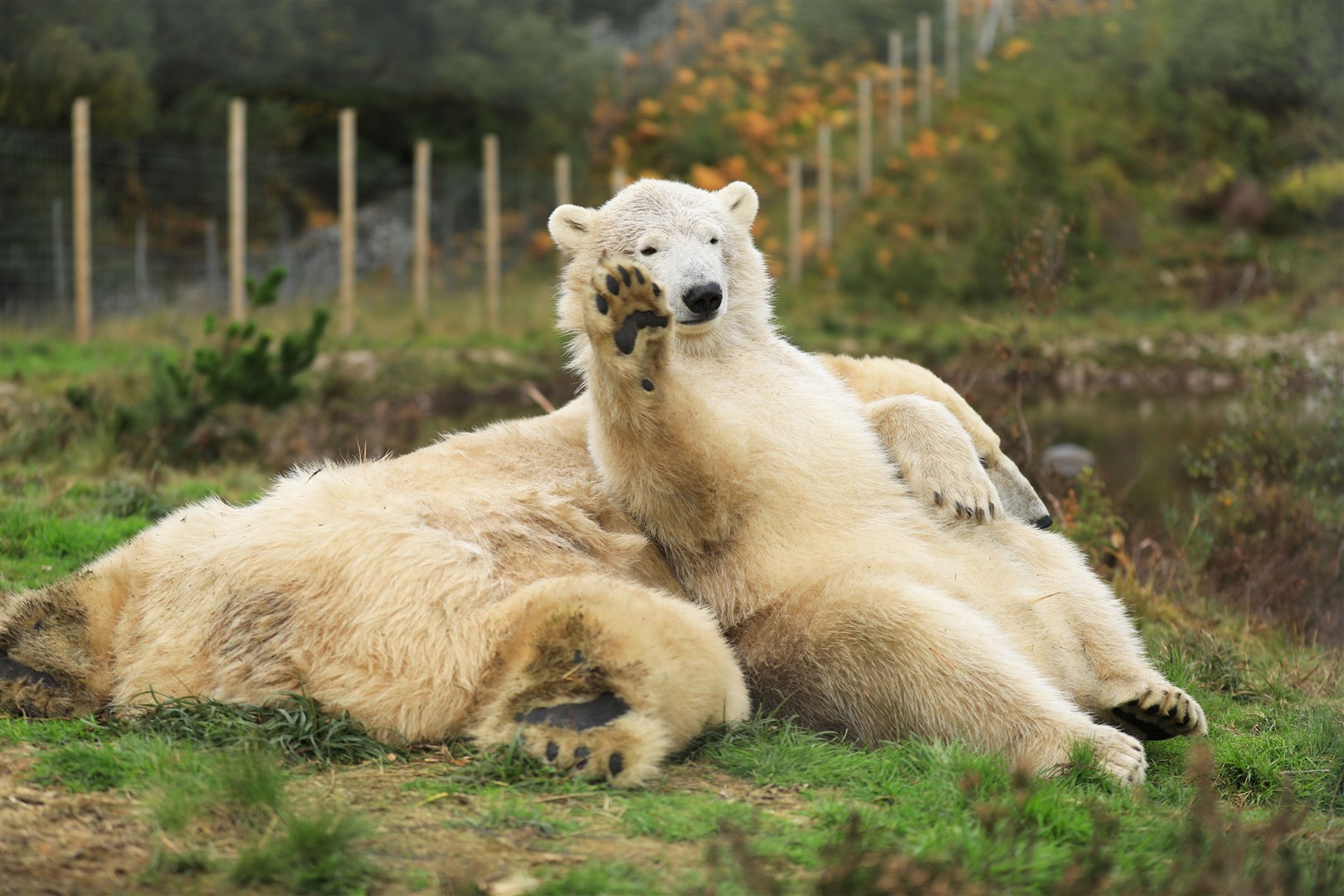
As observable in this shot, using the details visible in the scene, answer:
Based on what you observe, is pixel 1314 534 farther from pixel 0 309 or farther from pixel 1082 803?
pixel 0 309

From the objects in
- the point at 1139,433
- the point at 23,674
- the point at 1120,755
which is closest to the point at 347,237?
the point at 1139,433

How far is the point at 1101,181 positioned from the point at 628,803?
27138 mm

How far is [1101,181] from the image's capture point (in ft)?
90.5

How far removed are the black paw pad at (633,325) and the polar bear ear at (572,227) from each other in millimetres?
1122

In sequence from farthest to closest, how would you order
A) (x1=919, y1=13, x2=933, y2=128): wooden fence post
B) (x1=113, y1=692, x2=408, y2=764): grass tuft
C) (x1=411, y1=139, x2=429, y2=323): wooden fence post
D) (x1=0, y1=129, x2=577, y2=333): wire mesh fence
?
(x1=919, y1=13, x2=933, y2=128): wooden fence post, (x1=411, y1=139, x2=429, y2=323): wooden fence post, (x1=0, y1=129, x2=577, y2=333): wire mesh fence, (x1=113, y1=692, x2=408, y2=764): grass tuft

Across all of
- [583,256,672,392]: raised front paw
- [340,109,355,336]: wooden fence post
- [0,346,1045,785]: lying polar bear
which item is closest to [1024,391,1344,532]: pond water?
[583,256,672,392]: raised front paw

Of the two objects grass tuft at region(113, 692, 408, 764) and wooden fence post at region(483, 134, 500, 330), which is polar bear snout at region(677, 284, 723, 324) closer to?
grass tuft at region(113, 692, 408, 764)

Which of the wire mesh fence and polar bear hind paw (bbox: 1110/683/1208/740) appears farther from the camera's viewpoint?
the wire mesh fence

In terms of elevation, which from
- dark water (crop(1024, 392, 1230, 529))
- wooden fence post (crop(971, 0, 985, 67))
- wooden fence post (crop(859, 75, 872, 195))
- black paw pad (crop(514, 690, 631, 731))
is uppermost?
wooden fence post (crop(971, 0, 985, 67))

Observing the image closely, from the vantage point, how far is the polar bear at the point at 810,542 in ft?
11.8

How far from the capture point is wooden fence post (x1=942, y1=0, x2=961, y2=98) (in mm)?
31911

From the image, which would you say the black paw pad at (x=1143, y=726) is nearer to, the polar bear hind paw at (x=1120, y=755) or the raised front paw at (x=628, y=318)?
the polar bear hind paw at (x=1120, y=755)

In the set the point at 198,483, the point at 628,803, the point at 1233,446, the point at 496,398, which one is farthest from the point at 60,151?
the point at 628,803

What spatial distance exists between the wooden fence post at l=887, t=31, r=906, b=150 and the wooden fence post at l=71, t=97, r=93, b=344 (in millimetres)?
18914
